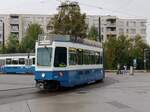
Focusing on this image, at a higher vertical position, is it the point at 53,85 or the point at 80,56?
the point at 80,56

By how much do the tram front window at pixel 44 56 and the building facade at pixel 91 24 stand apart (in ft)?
311

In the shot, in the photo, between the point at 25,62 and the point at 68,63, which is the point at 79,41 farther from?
the point at 25,62

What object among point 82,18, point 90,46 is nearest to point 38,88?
point 90,46

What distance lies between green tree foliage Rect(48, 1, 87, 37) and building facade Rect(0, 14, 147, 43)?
6000 cm

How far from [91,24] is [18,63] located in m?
78.0

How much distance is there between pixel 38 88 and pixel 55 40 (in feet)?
11.9

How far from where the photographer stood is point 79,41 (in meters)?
27.2

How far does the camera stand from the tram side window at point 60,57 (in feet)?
78.8

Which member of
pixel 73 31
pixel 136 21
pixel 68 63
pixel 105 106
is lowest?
pixel 105 106

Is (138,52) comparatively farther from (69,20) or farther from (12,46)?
(69,20)

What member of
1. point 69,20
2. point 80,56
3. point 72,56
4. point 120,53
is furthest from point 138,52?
point 72,56

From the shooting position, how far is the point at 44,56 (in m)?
24.2

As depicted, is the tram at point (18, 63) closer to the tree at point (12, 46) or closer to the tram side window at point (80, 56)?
the tree at point (12, 46)

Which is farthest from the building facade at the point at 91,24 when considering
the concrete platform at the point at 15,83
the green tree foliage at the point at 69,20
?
the concrete platform at the point at 15,83
